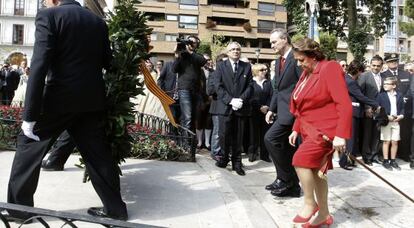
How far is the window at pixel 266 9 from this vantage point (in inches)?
2888

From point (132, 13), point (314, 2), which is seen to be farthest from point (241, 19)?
point (132, 13)

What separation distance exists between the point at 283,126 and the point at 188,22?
65.6m

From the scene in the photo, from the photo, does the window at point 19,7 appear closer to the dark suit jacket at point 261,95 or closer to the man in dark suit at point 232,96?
the dark suit jacket at point 261,95

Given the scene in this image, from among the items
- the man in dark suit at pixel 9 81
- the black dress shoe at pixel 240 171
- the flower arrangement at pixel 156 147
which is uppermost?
the man in dark suit at pixel 9 81

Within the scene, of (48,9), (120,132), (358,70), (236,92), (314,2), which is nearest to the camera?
(48,9)

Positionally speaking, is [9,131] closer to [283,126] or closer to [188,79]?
[188,79]

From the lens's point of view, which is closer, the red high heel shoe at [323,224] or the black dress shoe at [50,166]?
the red high heel shoe at [323,224]

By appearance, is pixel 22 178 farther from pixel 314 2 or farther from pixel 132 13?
pixel 314 2

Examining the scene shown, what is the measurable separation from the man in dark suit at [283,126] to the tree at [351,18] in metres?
21.6

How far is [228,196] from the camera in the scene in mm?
5277

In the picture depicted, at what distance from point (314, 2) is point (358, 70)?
7.16 ft

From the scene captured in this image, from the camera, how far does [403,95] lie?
899 centimetres

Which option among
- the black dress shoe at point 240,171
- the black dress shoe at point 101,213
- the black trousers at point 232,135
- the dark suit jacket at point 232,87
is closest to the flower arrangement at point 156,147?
the black trousers at point 232,135

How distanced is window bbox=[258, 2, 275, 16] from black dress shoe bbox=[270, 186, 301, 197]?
230 feet
